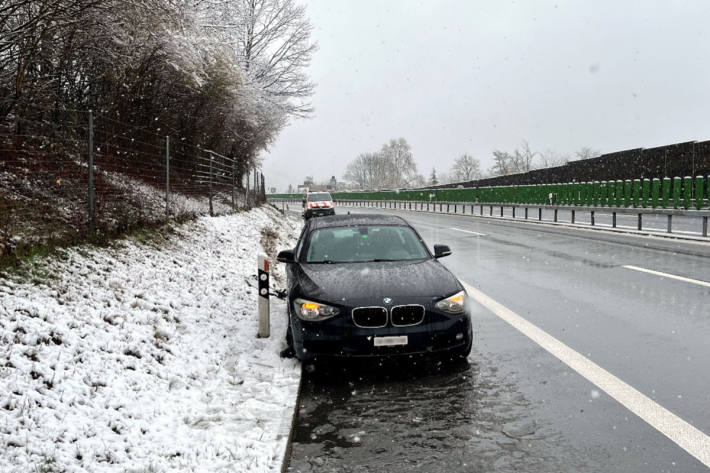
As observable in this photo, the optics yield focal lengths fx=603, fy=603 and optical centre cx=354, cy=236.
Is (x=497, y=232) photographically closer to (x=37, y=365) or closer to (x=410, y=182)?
(x=37, y=365)

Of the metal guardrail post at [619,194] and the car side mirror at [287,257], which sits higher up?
the metal guardrail post at [619,194]

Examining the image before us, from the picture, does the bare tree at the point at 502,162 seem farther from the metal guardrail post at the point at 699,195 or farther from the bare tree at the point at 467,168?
the metal guardrail post at the point at 699,195

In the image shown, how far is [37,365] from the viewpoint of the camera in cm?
423

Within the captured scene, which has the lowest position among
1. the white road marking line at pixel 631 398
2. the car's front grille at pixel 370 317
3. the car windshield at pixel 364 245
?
the white road marking line at pixel 631 398

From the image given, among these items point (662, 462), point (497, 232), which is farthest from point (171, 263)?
point (497, 232)

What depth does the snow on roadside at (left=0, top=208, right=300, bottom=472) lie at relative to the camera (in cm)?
353

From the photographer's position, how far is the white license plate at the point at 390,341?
5094 mm

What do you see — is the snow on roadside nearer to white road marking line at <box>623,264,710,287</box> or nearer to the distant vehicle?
white road marking line at <box>623,264,710,287</box>

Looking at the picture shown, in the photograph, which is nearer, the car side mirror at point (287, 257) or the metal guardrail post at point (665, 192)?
the car side mirror at point (287, 257)

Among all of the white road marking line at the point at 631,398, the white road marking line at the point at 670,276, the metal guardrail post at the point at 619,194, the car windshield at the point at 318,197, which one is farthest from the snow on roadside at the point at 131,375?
the car windshield at the point at 318,197

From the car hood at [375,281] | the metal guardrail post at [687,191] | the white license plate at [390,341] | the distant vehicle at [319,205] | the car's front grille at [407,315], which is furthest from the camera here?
the distant vehicle at [319,205]

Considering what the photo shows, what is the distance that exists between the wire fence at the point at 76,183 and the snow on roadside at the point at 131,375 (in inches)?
43.9

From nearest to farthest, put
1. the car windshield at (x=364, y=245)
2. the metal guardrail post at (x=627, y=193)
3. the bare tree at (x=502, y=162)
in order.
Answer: the car windshield at (x=364, y=245)
the metal guardrail post at (x=627, y=193)
the bare tree at (x=502, y=162)

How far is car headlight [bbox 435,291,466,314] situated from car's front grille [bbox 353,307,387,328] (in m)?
0.50
